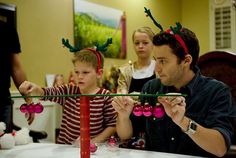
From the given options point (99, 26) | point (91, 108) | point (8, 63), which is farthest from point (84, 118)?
point (99, 26)

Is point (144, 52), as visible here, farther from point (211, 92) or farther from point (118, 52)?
point (118, 52)

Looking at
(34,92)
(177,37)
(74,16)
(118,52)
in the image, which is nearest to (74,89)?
(34,92)

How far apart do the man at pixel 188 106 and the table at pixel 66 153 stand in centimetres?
14

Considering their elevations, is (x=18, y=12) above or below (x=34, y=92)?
above

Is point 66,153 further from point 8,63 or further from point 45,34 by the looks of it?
point 45,34

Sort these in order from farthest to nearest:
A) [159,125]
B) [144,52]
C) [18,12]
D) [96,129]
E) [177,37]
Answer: [18,12], [144,52], [96,129], [159,125], [177,37]

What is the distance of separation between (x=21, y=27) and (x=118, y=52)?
5.82 feet

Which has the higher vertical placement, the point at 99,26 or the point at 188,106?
the point at 99,26

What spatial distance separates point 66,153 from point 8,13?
2726mm

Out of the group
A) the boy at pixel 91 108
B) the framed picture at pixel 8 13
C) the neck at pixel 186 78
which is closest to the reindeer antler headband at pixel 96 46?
the boy at pixel 91 108

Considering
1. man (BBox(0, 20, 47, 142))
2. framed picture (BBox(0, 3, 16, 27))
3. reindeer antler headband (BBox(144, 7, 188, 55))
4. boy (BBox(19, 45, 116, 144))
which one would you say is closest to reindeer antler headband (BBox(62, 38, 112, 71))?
reindeer antler headband (BBox(144, 7, 188, 55))

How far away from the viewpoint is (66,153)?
1404mm

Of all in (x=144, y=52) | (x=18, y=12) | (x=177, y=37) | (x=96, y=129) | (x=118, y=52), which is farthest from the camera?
(x=118, y=52)

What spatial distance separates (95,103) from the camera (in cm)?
189
